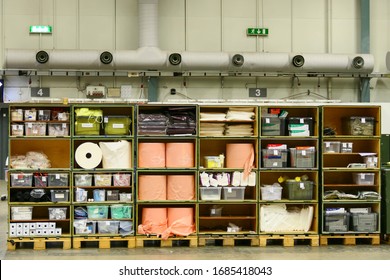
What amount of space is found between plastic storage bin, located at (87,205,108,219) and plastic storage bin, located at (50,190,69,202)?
39 cm

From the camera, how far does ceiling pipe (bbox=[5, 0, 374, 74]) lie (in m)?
14.5

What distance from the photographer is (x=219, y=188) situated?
909 cm

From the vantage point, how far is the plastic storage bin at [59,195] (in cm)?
891

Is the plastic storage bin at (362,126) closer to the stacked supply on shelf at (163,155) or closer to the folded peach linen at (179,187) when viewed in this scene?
the stacked supply on shelf at (163,155)

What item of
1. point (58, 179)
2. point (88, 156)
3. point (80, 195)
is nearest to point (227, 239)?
point (80, 195)

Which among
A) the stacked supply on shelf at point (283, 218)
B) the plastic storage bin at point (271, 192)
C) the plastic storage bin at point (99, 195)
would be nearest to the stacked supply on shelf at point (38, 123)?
the plastic storage bin at point (99, 195)

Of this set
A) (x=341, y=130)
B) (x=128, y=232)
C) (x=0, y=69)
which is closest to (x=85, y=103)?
(x=128, y=232)

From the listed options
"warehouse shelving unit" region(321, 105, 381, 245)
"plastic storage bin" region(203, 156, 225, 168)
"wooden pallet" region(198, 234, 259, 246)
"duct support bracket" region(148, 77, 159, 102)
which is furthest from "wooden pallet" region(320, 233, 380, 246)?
"duct support bracket" region(148, 77, 159, 102)

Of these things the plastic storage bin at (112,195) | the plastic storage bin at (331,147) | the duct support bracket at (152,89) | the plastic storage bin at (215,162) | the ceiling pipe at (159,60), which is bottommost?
the plastic storage bin at (112,195)

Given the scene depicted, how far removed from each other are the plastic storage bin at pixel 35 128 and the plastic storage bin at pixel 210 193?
2677mm

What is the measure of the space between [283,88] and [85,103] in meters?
8.28

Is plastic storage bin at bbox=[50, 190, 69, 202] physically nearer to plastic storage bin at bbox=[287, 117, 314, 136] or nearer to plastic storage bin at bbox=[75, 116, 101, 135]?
plastic storage bin at bbox=[75, 116, 101, 135]

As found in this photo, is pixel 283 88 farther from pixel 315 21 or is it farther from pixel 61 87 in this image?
pixel 61 87

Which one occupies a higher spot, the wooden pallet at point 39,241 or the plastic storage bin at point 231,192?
the plastic storage bin at point 231,192
